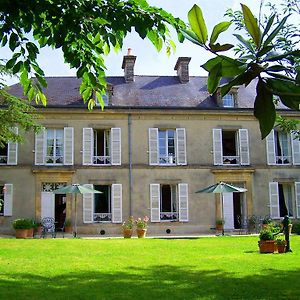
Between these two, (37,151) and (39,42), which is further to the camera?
(37,151)

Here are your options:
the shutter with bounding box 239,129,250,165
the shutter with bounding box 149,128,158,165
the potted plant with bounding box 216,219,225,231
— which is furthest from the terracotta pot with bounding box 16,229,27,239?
the shutter with bounding box 239,129,250,165

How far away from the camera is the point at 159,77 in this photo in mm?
23188

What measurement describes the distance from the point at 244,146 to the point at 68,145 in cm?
741

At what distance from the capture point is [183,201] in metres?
20.1

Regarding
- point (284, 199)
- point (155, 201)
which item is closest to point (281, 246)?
Result: point (155, 201)

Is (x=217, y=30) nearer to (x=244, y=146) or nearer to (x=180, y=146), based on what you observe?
(x=180, y=146)

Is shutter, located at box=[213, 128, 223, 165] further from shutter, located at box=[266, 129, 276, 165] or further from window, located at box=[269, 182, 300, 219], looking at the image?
window, located at box=[269, 182, 300, 219]

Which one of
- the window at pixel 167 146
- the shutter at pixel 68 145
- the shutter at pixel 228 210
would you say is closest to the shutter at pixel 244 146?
the shutter at pixel 228 210

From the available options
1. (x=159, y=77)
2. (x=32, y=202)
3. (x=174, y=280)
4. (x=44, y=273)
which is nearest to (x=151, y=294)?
(x=174, y=280)

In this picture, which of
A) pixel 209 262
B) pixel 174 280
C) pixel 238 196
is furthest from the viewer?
pixel 238 196

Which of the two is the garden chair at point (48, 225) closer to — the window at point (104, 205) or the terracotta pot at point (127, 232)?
the window at point (104, 205)

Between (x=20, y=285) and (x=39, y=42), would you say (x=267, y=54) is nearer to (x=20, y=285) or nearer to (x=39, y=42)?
(x=39, y=42)

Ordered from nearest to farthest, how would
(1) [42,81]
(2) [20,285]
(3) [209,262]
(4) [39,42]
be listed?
(1) [42,81] → (4) [39,42] → (2) [20,285] → (3) [209,262]

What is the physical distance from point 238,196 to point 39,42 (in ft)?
62.5
